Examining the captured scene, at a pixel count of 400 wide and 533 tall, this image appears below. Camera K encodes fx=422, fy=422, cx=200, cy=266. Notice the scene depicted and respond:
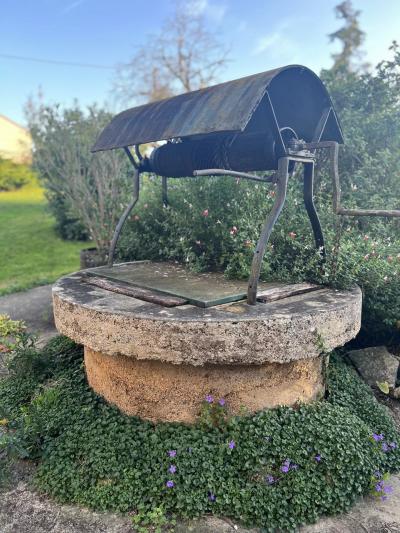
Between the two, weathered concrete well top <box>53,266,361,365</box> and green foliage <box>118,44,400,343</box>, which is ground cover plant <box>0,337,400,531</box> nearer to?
weathered concrete well top <box>53,266,361,365</box>

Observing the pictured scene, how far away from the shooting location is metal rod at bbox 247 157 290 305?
269 centimetres

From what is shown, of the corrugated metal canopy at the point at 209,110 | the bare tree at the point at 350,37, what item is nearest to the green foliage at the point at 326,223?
the corrugated metal canopy at the point at 209,110

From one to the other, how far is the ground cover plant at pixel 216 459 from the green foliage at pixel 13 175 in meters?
19.6

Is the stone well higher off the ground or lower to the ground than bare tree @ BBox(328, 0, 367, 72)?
lower

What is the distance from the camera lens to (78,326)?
9.18ft

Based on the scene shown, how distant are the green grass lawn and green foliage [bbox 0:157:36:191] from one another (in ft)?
14.4

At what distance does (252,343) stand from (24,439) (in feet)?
5.37

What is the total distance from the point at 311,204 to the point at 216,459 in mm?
1948

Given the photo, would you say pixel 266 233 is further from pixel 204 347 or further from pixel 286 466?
pixel 286 466

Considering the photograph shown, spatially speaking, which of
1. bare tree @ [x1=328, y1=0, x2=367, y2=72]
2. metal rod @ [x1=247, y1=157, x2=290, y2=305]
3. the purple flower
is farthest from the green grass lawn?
bare tree @ [x1=328, y1=0, x2=367, y2=72]

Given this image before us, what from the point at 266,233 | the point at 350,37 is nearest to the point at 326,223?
the point at 266,233

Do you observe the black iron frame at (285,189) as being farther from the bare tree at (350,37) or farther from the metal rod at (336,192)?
the bare tree at (350,37)

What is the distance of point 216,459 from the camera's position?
8.14 feet

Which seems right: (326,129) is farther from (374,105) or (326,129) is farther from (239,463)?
(374,105)
